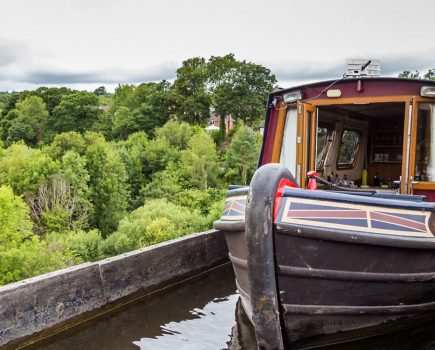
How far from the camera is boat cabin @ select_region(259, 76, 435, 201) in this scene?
599 cm

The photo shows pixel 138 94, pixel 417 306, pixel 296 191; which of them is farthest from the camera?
pixel 138 94

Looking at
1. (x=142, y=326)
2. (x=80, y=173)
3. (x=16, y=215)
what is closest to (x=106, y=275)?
(x=142, y=326)

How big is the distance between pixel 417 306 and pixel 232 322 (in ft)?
7.25

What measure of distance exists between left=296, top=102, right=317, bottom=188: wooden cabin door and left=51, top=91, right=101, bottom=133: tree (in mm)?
61291

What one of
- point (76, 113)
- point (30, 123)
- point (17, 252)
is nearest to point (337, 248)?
point (17, 252)

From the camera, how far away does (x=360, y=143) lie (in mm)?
9766

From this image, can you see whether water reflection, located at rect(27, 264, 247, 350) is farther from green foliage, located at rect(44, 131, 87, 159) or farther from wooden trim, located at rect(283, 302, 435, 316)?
green foliage, located at rect(44, 131, 87, 159)

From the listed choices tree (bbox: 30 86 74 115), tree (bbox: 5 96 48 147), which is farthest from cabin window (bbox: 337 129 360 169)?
tree (bbox: 30 86 74 115)

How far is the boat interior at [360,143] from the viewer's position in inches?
316

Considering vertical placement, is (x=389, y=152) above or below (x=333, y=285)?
above

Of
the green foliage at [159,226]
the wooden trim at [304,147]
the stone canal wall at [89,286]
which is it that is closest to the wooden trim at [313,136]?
the wooden trim at [304,147]

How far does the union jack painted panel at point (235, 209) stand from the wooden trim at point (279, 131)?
136 cm

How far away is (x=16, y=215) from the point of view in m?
28.8

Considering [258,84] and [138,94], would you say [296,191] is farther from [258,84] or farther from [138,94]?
[138,94]
